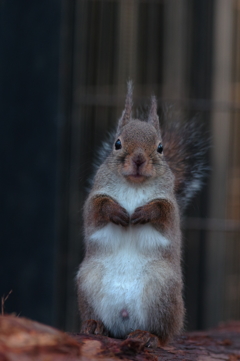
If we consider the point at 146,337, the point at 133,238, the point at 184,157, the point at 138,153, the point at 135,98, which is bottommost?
the point at 146,337

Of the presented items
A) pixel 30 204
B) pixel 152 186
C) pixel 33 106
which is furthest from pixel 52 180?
pixel 152 186

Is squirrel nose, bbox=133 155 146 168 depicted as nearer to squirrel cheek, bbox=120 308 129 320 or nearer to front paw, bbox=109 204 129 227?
front paw, bbox=109 204 129 227

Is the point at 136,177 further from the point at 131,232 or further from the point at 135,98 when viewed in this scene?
the point at 135,98

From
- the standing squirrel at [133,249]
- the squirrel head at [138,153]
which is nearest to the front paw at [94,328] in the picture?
the standing squirrel at [133,249]

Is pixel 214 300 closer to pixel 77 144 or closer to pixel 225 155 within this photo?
pixel 225 155

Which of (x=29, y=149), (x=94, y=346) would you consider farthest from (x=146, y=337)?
(x=29, y=149)

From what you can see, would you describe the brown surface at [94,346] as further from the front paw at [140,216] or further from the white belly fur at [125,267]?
the front paw at [140,216]

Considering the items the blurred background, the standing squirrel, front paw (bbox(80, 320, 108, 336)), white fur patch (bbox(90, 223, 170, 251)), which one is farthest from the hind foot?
the blurred background
